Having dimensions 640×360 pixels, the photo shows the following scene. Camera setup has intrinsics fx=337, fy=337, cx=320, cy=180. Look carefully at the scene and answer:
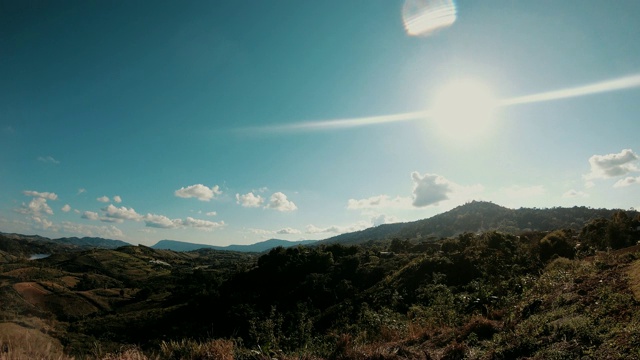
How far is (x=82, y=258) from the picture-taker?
527ft

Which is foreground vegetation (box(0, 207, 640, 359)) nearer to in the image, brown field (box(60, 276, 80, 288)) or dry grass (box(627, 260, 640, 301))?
dry grass (box(627, 260, 640, 301))

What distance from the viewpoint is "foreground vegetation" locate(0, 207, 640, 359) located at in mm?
5738

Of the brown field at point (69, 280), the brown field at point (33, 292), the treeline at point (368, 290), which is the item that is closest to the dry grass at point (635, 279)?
the treeline at point (368, 290)

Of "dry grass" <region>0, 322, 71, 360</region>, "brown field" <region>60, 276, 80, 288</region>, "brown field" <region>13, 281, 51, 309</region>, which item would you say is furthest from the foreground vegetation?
"brown field" <region>60, 276, 80, 288</region>

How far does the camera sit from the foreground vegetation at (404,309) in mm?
5738

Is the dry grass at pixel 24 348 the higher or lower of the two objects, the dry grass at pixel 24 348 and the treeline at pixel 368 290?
the higher

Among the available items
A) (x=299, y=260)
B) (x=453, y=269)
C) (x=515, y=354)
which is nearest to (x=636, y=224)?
(x=453, y=269)

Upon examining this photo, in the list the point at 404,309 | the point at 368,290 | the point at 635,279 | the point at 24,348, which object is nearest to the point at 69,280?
the point at 368,290

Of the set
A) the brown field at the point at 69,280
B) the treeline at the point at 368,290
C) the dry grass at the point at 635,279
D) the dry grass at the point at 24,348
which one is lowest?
the brown field at the point at 69,280

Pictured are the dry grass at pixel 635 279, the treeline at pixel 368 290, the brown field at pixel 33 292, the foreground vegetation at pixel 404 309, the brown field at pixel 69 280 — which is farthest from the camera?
the brown field at pixel 69 280

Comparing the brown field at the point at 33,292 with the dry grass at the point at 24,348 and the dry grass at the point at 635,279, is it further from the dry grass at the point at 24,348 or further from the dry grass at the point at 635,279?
the dry grass at the point at 635,279

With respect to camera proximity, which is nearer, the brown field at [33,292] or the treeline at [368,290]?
the treeline at [368,290]

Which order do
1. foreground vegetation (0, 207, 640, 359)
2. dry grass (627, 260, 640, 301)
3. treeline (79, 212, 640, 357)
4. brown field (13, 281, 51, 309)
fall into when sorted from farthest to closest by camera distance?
brown field (13, 281, 51, 309) → treeline (79, 212, 640, 357) → dry grass (627, 260, 640, 301) → foreground vegetation (0, 207, 640, 359)

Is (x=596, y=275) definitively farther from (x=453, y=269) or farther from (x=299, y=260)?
(x=299, y=260)
